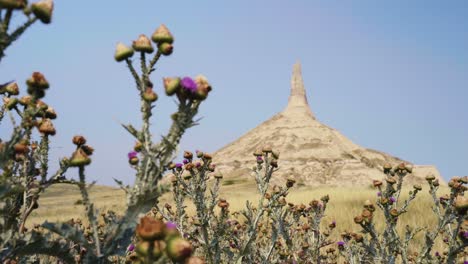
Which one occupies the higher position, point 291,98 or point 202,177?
point 291,98

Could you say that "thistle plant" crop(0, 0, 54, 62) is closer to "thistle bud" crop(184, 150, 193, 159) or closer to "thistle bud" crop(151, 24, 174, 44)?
"thistle bud" crop(151, 24, 174, 44)

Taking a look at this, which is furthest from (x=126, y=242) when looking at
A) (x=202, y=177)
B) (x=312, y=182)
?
(x=312, y=182)

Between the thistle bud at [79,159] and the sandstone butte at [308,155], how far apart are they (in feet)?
129

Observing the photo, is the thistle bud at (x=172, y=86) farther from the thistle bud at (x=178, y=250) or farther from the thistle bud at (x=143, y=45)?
the thistle bud at (x=178, y=250)

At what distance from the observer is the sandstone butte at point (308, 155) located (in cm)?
4558

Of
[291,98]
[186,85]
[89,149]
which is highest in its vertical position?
[291,98]

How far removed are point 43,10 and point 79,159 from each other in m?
0.71

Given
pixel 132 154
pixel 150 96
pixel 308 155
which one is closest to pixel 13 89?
pixel 132 154

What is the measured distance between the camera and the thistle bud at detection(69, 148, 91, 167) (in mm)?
2113

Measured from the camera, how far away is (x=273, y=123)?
191 ft

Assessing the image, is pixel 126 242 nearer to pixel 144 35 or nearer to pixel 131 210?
pixel 131 210

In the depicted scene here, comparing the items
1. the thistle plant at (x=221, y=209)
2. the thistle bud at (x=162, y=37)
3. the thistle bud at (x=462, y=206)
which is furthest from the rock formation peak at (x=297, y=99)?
the thistle bud at (x=162, y=37)

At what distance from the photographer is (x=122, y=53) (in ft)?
7.25

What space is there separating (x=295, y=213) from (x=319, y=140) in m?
46.2
